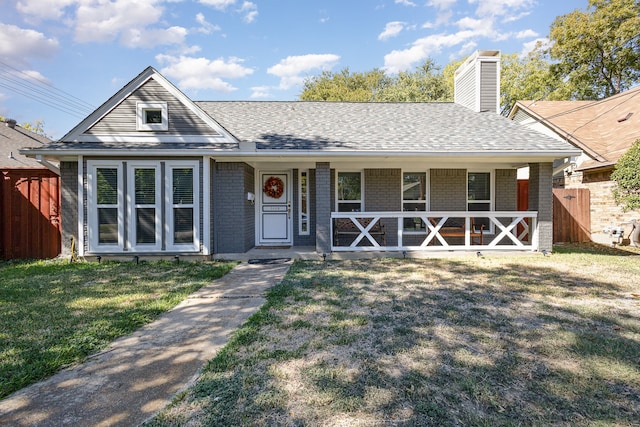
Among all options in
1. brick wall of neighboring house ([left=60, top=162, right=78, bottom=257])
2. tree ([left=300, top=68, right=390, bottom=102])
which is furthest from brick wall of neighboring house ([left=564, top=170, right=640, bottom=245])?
tree ([left=300, top=68, right=390, bottom=102])

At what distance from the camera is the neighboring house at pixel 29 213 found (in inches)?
332

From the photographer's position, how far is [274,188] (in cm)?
1015

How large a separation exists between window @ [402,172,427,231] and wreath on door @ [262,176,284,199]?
12.2 feet

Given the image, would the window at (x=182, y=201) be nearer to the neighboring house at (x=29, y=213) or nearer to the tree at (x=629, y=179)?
the neighboring house at (x=29, y=213)

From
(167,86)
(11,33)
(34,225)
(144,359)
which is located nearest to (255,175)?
(167,86)

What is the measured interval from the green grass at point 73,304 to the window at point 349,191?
13.0 ft

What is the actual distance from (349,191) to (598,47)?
Result: 23582mm

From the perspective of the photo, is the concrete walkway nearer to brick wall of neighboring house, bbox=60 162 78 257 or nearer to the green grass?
the green grass

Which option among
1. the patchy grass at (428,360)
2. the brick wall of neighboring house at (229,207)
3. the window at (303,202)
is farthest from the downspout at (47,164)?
the patchy grass at (428,360)

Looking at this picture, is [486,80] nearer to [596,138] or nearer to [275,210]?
[596,138]

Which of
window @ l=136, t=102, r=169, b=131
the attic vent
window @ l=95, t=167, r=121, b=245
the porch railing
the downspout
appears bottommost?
the porch railing

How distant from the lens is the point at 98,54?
1950cm

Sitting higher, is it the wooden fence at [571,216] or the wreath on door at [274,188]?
the wreath on door at [274,188]

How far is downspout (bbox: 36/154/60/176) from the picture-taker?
7786 millimetres
